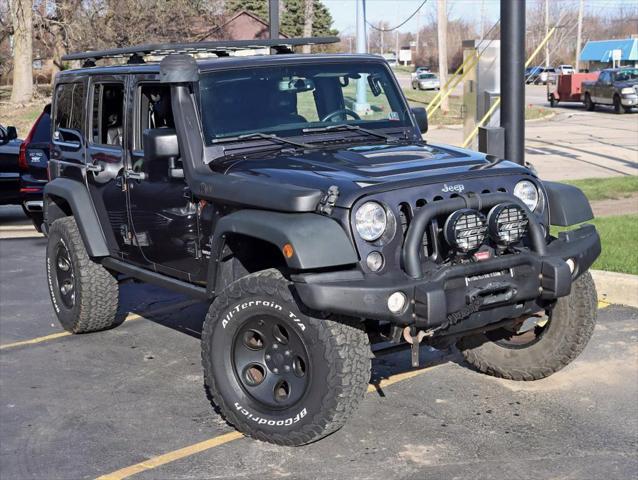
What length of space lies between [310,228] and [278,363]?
2.71 feet

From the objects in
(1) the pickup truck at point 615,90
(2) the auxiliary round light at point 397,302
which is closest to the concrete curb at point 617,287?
(2) the auxiliary round light at point 397,302

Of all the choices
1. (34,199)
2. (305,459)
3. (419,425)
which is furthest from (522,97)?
(34,199)

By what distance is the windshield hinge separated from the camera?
4914 mm

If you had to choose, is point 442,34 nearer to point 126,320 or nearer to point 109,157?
point 126,320

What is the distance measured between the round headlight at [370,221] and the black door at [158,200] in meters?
1.40

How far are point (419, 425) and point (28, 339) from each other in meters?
3.61

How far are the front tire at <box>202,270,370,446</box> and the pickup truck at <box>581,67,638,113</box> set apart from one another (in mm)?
32717

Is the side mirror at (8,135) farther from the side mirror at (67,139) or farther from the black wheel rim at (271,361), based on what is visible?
the black wheel rim at (271,361)

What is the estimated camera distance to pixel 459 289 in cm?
491

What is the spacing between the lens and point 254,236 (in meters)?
5.09

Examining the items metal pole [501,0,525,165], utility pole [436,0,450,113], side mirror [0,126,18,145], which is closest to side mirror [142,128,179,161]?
metal pole [501,0,525,165]

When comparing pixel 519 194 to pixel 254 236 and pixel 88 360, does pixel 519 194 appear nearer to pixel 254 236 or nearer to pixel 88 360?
pixel 254 236

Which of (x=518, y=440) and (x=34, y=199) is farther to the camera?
(x=34, y=199)

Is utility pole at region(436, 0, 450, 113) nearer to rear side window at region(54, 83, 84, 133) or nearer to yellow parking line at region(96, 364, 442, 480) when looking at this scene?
rear side window at region(54, 83, 84, 133)
